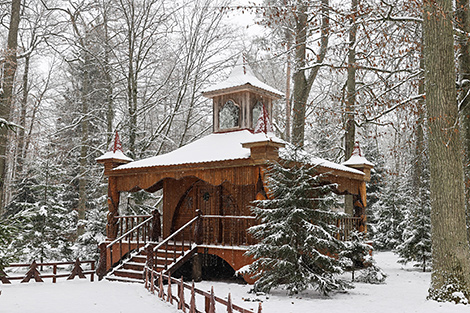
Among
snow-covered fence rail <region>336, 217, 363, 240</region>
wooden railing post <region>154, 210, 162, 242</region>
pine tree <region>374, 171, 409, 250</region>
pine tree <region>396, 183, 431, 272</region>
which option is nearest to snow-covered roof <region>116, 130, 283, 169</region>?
wooden railing post <region>154, 210, 162, 242</region>

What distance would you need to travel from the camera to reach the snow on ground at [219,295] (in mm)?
9592

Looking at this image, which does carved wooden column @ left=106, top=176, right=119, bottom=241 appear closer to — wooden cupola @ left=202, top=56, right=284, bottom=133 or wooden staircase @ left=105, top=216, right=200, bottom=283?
wooden staircase @ left=105, top=216, right=200, bottom=283

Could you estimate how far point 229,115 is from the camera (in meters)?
17.2

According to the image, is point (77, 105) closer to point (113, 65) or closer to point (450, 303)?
point (113, 65)

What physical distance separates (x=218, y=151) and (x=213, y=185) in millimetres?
1057

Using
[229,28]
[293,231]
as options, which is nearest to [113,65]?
[229,28]

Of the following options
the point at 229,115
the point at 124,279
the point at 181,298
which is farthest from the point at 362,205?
the point at 181,298

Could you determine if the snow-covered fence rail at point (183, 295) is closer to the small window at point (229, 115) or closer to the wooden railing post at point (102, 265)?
the wooden railing post at point (102, 265)

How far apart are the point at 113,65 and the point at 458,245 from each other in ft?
68.7

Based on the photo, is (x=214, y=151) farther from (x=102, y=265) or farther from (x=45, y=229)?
(x=45, y=229)

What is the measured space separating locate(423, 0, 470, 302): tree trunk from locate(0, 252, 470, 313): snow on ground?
2.04 ft

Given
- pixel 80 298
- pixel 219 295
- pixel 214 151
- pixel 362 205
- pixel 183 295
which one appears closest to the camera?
pixel 183 295

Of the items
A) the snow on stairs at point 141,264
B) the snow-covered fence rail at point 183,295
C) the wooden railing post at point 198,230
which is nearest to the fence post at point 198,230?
the wooden railing post at point 198,230

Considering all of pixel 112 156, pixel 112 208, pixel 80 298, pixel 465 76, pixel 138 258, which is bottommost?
pixel 80 298
